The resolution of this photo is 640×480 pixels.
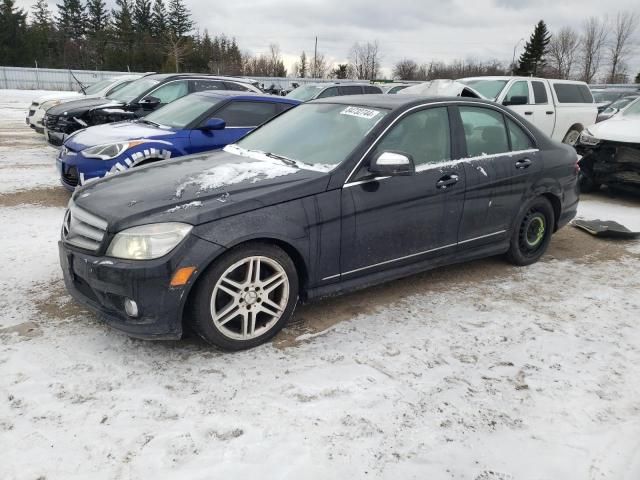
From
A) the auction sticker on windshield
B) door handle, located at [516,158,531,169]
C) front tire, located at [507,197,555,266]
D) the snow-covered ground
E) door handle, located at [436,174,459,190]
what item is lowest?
the snow-covered ground

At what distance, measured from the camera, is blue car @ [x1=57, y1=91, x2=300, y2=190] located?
622 cm

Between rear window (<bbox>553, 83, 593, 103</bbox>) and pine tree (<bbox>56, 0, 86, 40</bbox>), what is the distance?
74259 millimetres

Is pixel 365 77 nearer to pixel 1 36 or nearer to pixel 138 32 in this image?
pixel 138 32

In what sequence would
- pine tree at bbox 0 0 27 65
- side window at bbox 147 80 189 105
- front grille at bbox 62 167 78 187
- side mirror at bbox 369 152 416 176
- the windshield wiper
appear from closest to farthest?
side mirror at bbox 369 152 416 176 < the windshield wiper < front grille at bbox 62 167 78 187 < side window at bbox 147 80 189 105 < pine tree at bbox 0 0 27 65

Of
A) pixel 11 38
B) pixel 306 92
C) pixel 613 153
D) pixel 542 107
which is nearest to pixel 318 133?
pixel 613 153

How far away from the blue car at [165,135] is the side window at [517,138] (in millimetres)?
3066

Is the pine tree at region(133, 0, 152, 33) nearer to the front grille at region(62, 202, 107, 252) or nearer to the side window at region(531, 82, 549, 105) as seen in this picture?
the side window at region(531, 82, 549, 105)

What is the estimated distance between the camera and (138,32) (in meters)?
68.1

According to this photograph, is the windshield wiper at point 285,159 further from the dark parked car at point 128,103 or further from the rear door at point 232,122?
the dark parked car at point 128,103

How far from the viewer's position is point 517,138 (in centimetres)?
479

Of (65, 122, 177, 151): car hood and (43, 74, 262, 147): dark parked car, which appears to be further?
(43, 74, 262, 147): dark parked car

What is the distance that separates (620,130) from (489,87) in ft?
12.1

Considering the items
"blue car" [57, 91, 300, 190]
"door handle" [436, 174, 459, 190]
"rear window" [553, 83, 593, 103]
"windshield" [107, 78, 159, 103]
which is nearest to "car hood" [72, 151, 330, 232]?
"door handle" [436, 174, 459, 190]

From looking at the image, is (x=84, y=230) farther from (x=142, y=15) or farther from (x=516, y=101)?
(x=142, y=15)
